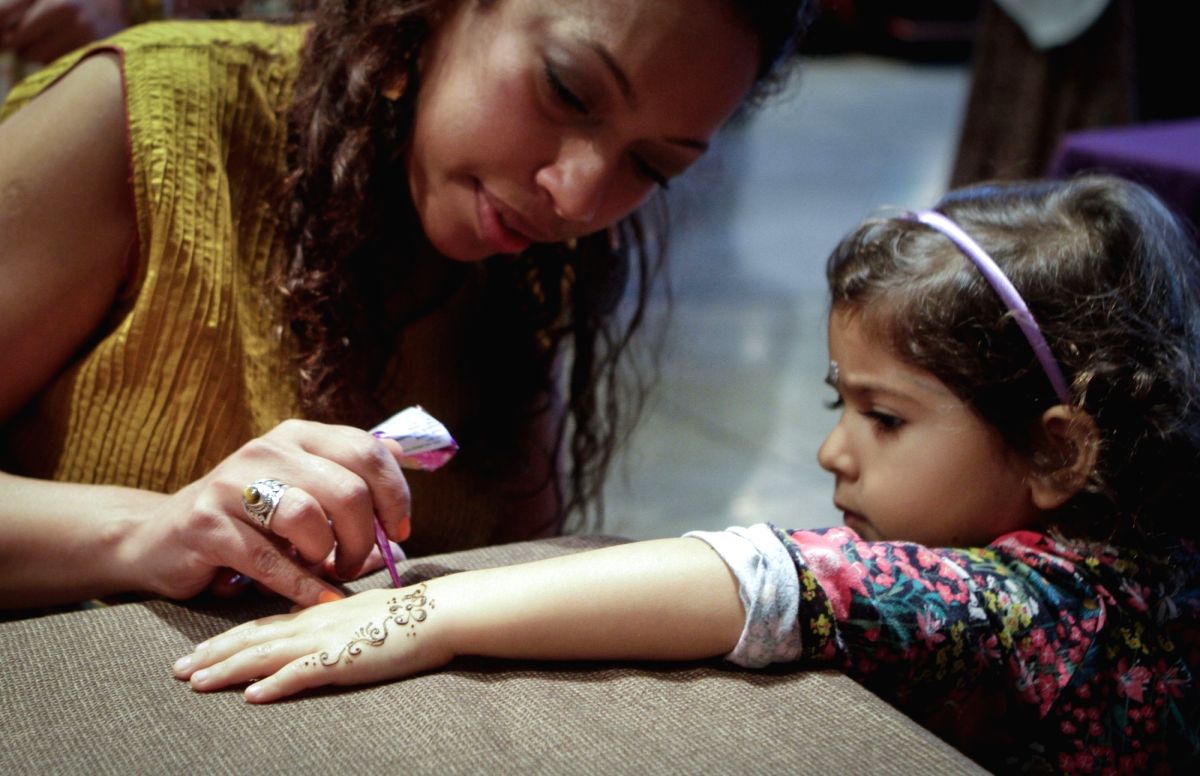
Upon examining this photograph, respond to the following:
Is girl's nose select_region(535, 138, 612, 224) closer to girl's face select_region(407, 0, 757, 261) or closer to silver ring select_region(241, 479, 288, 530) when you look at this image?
girl's face select_region(407, 0, 757, 261)

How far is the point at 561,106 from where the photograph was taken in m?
1.05

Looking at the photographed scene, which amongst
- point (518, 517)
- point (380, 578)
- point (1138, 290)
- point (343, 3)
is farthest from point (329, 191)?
point (1138, 290)

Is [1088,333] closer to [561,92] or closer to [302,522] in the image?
[561,92]

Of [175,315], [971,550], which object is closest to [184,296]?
[175,315]

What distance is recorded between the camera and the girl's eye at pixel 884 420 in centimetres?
105

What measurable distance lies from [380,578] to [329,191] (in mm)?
395

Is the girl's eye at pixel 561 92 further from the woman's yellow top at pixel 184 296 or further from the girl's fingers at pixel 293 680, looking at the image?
the girl's fingers at pixel 293 680

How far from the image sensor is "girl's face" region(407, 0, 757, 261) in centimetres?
103

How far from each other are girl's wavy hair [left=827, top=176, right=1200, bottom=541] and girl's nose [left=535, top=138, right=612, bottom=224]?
268 millimetres

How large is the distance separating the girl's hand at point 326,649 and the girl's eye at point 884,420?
441mm

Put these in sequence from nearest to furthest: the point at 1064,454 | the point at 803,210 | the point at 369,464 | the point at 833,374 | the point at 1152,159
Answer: the point at 369,464, the point at 1064,454, the point at 833,374, the point at 1152,159, the point at 803,210

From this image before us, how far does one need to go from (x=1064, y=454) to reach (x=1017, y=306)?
0.43 feet

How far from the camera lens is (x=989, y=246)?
1051 millimetres

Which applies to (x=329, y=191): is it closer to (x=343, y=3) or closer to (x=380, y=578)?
(x=343, y=3)
